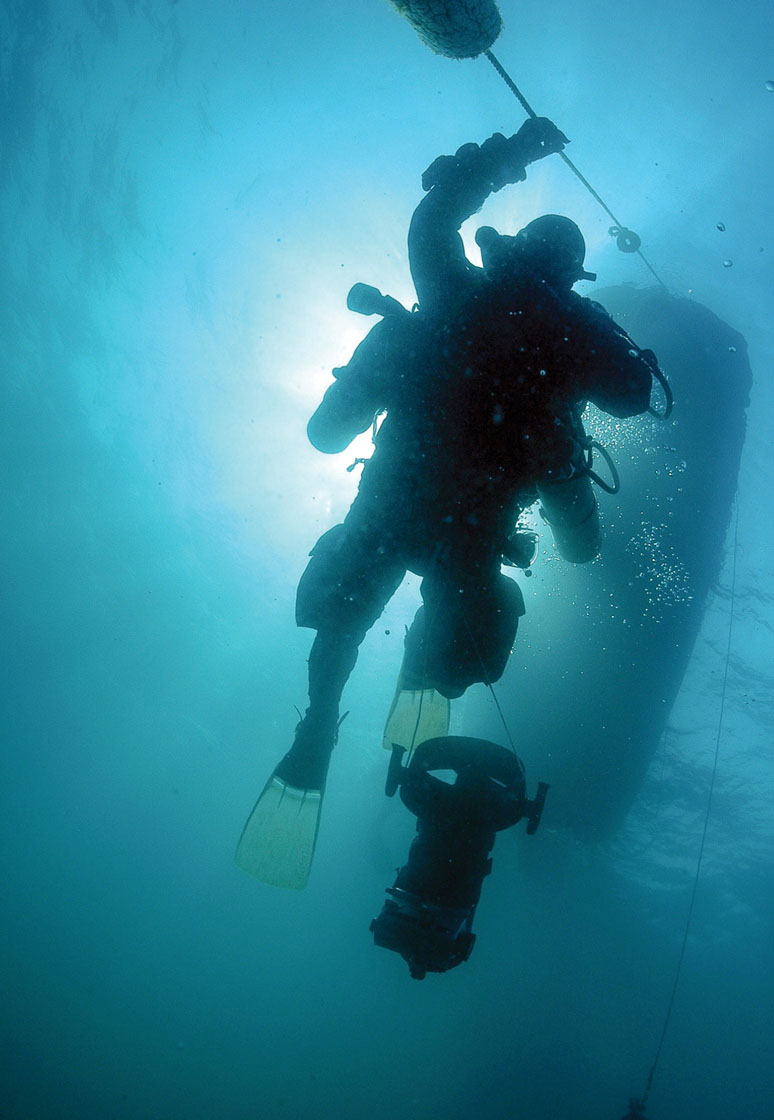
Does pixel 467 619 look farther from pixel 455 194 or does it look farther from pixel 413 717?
pixel 455 194

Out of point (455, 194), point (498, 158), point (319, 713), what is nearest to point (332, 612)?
point (319, 713)

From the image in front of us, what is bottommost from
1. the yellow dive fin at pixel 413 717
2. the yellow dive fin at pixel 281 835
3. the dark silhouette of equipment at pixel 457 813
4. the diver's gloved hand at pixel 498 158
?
the yellow dive fin at pixel 281 835

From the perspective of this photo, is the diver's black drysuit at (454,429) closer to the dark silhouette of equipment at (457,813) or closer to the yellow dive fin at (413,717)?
the dark silhouette of equipment at (457,813)

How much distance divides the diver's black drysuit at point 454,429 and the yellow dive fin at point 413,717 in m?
1.16

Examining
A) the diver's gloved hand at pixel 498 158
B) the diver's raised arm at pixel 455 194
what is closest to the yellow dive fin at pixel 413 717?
the diver's raised arm at pixel 455 194

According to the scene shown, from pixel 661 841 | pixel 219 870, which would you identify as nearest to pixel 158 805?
pixel 219 870

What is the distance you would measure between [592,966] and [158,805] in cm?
3350

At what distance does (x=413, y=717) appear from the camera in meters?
4.83

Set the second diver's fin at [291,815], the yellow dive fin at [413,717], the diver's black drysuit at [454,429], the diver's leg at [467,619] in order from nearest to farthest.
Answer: the diver's black drysuit at [454,429]
the diver's leg at [467,619]
the second diver's fin at [291,815]
the yellow dive fin at [413,717]

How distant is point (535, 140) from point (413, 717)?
453 cm

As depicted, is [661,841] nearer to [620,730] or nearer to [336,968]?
[620,730]

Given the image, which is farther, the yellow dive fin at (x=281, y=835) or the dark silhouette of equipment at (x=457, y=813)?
the yellow dive fin at (x=281, y=835)

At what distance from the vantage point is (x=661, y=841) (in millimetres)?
22312

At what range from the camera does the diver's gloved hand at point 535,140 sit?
11.4 ft
